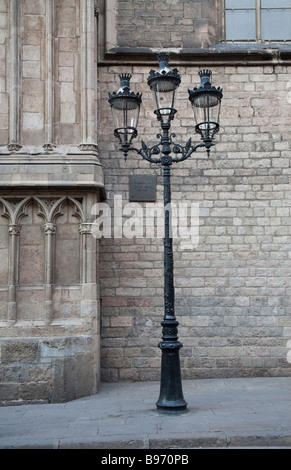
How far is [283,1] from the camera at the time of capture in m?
11.0

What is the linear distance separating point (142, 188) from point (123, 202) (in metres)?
0.43

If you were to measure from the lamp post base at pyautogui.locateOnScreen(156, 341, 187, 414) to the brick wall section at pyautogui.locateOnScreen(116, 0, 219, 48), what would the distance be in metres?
5.95

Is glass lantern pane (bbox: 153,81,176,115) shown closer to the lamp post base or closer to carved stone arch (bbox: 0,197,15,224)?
carved stone arch (bbox: 0,197,15,224)

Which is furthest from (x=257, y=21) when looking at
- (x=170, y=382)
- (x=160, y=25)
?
(x=170, y=382)

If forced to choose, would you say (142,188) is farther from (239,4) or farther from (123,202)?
(239,4)

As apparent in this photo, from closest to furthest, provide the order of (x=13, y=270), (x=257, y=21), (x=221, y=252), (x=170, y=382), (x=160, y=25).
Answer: (x=170, y=382)
(x=13, y=270)
(x=221, y=252)
(x=160, y=25)
(x=257, y=21)

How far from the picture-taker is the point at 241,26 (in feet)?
35.8

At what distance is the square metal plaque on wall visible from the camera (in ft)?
33.0

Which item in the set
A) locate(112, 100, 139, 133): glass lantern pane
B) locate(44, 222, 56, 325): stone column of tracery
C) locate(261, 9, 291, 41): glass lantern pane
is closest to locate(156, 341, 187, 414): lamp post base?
locate(44, 222, 56, 325): stone column of tracery

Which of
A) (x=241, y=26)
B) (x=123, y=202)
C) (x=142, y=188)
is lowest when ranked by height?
(x=123, y=202)

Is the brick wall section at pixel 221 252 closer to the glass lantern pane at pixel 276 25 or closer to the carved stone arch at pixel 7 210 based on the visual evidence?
the glass lantern pane at pixel 276 25

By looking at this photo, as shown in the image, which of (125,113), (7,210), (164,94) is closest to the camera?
(164,94)

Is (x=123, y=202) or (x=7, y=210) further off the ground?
(x=123, y=202)
